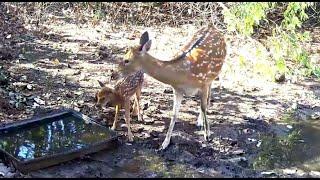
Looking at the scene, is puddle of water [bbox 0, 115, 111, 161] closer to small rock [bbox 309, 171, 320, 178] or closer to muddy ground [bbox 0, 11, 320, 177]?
muddy ground [bbox 0, 11, 320, 177]

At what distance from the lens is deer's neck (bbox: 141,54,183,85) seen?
19.2ft

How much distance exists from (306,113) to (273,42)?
38.9 inches

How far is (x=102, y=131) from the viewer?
620 centimetres

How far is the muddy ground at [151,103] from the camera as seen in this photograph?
582cm

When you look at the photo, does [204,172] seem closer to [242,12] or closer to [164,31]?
[242,12]

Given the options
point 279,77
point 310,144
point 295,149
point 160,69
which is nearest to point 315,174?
point 295,149

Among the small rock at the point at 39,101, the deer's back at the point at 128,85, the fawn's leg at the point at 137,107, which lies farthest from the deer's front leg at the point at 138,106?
the small rock at the point at 39,101

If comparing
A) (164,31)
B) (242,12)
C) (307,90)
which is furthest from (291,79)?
(164,31)

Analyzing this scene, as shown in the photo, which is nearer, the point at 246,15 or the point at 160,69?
the point at 160,69

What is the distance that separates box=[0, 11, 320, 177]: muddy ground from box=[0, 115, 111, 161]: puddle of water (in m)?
0.26

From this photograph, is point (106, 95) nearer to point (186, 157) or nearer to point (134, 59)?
point (134, 59)

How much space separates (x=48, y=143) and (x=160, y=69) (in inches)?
54.7

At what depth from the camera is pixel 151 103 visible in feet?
23.7

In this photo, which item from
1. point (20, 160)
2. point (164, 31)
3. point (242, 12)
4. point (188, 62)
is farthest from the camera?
point (164, 31)
